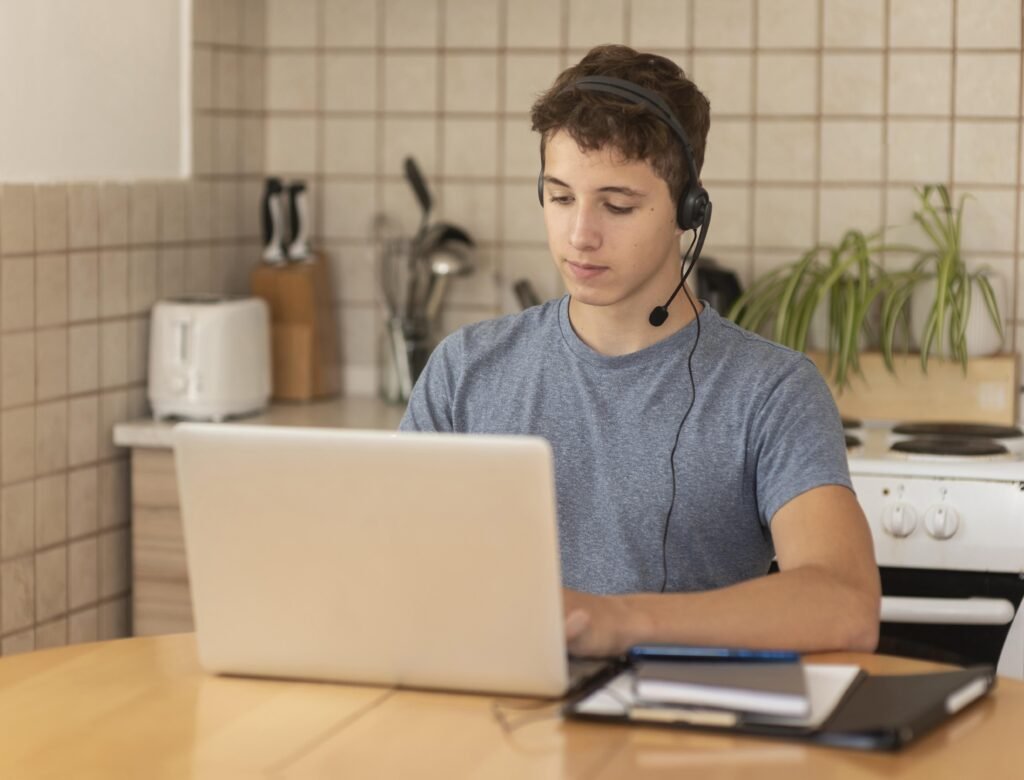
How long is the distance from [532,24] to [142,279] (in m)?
0.96

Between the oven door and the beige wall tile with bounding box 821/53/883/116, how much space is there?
0.97m

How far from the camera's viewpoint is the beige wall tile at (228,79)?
329 centimetres

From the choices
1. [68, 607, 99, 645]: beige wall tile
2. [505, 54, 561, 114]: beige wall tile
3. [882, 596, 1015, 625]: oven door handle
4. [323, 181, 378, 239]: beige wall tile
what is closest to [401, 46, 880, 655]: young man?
[882, 596, 1015, 625]: oven door handle

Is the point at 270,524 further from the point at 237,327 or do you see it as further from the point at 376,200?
the point at 376,200

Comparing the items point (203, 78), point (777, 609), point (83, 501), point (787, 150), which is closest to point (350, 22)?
point (203, 78)

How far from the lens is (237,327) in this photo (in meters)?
3.03

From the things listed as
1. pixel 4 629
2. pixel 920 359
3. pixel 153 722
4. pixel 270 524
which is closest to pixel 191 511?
pixel 270 524

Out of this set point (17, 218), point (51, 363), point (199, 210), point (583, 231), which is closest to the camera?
point (583, 231)

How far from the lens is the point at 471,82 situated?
3.33 metres

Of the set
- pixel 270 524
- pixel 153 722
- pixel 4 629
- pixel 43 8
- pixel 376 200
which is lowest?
pixel 4 629

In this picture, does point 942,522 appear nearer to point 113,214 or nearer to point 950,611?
point 950,611

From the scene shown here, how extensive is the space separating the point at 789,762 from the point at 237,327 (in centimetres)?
Result: 200

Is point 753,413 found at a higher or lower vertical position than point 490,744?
higher

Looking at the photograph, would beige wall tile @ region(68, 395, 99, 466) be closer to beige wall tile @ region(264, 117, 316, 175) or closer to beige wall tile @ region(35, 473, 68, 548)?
beige wall tile @ region(35, 473, 68, 548)
